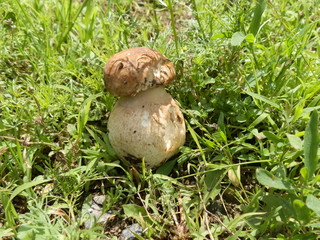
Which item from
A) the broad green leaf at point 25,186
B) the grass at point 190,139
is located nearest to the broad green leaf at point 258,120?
the grass at point 190,139

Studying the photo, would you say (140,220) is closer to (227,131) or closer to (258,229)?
(258,229)

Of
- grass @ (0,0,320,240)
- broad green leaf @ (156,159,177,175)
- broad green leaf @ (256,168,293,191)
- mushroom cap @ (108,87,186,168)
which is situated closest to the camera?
broad green leaf @ (256,168,293,191)

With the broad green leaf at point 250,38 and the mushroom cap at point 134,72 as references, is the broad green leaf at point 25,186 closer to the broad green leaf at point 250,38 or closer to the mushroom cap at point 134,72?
the mushroom cap at point 134,72

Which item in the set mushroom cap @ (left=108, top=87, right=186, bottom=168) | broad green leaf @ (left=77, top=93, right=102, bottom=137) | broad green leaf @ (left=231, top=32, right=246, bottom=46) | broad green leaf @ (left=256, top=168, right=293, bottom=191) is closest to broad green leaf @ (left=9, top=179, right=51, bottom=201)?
broad green leaf @ (left=77, top=93, right=102, bottom=137)

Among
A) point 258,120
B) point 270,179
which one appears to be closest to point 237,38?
point 258,120

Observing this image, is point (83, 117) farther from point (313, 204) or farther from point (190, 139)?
point (313, 204)

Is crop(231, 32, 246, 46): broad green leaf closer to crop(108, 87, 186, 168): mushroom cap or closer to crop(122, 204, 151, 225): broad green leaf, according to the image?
crop(108, 87, 186, 168): mushroom cap

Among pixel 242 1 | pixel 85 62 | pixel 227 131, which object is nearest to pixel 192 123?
pixel 227 131

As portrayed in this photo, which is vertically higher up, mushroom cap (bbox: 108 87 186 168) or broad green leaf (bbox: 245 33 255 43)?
broad green leaf (bbox: 245 33 255 43)
